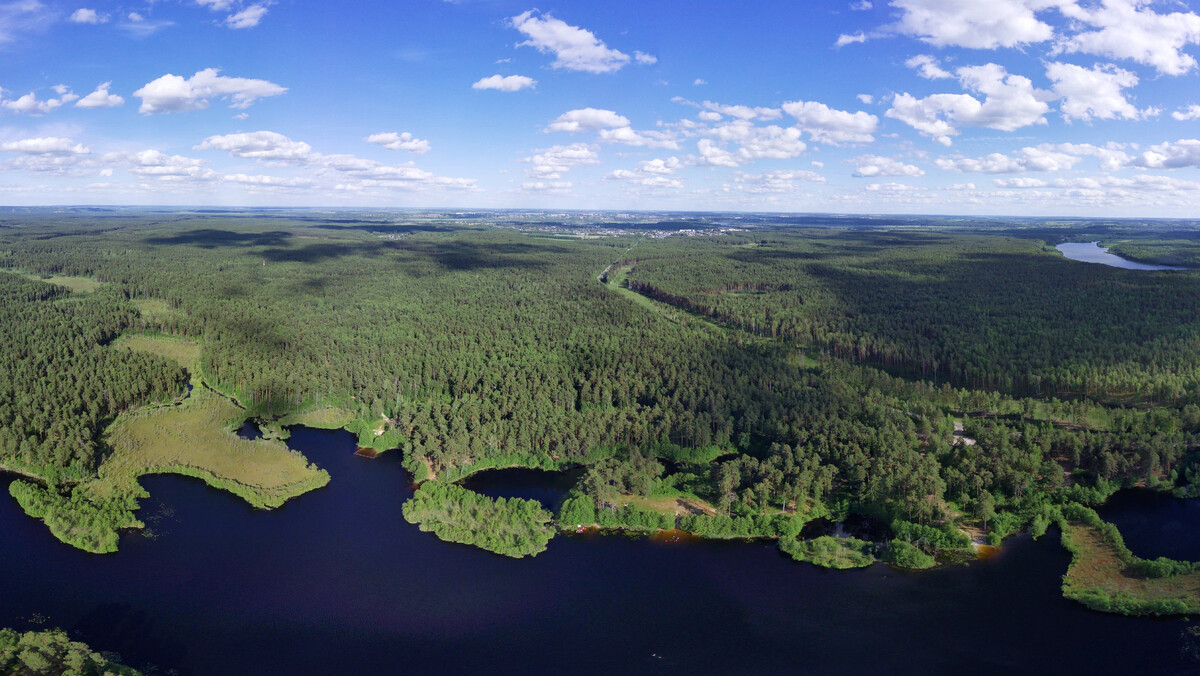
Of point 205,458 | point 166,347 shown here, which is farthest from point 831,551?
point 166,347

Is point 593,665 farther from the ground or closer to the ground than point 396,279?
closer to the ground

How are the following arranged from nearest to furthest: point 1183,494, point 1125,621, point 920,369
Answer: point 1125,621 → point 1183,494 → point 920,369

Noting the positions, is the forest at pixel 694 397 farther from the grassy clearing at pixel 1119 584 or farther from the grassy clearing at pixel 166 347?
the grassy clearing at pixel 1119 584

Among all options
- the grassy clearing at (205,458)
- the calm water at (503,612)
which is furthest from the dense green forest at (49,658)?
the grassy clearing at (205,458)

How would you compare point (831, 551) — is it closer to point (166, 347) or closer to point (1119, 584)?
point (1119, 584)

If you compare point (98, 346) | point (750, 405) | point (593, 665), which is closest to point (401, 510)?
point (593, 665)

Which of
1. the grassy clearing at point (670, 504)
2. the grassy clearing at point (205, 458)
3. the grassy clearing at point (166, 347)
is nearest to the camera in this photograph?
the grassy clearing at point (670, 504)

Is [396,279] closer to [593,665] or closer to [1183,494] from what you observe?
[593,665]
